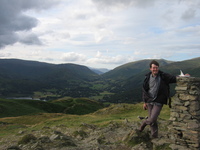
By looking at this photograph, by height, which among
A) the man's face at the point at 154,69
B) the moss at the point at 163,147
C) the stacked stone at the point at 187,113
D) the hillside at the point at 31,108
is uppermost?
the man's face at the point at 154,69

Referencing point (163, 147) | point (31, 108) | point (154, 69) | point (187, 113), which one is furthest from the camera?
point (31, 108)

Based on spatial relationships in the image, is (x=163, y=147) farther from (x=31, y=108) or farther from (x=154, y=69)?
(x=31, y=108)

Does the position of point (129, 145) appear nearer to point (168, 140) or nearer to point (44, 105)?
point (168, 140)

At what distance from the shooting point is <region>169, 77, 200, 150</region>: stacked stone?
10281 millimetres

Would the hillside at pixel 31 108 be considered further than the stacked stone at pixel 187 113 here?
Yes

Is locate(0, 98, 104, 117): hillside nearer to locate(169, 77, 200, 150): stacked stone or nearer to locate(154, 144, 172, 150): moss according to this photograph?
locate(154, 144, 172, 150): moss

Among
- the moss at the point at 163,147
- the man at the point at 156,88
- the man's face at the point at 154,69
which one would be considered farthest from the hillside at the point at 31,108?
the man's face at the point at 154,69

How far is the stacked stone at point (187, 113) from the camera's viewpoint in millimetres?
10281

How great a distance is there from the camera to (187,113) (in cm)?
1059

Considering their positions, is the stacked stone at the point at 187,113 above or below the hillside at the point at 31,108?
above

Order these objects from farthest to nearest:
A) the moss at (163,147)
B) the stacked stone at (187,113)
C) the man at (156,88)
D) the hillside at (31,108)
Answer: the hillside at (31,108) → the moss at (163,147) → the man at (156,88) → the stacked stone at (187,113)

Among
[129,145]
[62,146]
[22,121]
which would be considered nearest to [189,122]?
[129,145]

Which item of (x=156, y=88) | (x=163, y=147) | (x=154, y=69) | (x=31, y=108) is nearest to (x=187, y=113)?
(x=156, y=88)

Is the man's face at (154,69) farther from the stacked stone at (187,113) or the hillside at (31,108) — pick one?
the hillside at (31,108)
